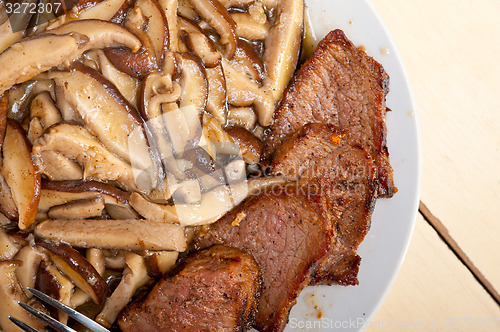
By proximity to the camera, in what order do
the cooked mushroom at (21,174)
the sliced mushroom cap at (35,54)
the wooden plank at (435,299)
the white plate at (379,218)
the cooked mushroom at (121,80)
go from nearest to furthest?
1. the sliced mushroom cap at (35,54)
2. the cooked mushroom at (21,174)
3. the cooked mushroom at (121,80)
4. the white plate at (379,218)
5. the wooden plank at (435,299)

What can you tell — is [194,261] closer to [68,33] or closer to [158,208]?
[158,208]

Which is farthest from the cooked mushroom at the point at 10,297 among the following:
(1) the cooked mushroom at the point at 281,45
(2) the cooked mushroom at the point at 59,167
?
(1) the cooked mushroom at the point at 281,45

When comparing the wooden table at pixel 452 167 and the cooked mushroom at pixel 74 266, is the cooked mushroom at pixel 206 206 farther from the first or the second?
the wooden table at pixel 452 167

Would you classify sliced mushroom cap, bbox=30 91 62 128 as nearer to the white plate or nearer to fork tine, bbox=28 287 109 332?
fork tine, bbox=28 287 109 332

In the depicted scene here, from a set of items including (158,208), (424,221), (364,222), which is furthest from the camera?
(424,221)

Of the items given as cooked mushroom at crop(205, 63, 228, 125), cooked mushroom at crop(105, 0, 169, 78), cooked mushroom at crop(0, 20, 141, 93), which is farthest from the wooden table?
cooked mushroom at crop(0, 20, 141, 93)

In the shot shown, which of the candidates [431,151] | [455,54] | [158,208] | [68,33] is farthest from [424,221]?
[68,33]
